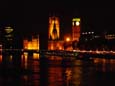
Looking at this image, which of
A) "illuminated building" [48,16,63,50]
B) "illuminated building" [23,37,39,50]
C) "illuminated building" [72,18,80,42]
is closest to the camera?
"illuminated building" [48,16,63,50]

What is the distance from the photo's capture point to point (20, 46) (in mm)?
166875

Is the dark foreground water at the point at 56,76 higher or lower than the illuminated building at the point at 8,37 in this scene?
lower

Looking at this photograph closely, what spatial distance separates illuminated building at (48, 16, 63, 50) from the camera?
16175cm

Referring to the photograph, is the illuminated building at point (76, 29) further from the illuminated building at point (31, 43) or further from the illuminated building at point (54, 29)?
the illuminated building at point (31, 43)

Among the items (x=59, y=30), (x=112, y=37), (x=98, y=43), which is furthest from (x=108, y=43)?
(x=59, y=30)

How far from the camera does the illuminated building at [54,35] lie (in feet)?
531

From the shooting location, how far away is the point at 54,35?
16562 cm

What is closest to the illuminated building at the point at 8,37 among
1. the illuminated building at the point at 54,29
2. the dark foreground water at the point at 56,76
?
the illuminated building at the point at 54,29

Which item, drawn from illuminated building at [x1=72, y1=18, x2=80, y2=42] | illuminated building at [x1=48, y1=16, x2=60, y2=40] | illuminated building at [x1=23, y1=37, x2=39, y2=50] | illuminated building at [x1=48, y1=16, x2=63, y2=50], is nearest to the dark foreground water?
illuminated building at [x1=48, y1=16, x2=63, y2=50]

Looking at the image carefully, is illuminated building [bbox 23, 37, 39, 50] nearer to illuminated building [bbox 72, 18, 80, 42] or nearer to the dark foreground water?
illuminated building [bbox 72, 18, 80, 42]

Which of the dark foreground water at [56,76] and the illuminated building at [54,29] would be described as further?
the illuminated building at [54,29]

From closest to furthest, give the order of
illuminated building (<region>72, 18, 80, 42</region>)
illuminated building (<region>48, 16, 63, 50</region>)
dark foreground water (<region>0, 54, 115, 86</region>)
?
dark foreground water (<region>0, 54, 115, 86</region>)
illuminated building (<region>48, 16, 63, 50</region>)
illuminated building (<region>72, 18, 80, 42</region>)

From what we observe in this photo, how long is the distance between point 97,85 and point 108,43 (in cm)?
10498

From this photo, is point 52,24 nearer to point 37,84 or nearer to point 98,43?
point 98,43
